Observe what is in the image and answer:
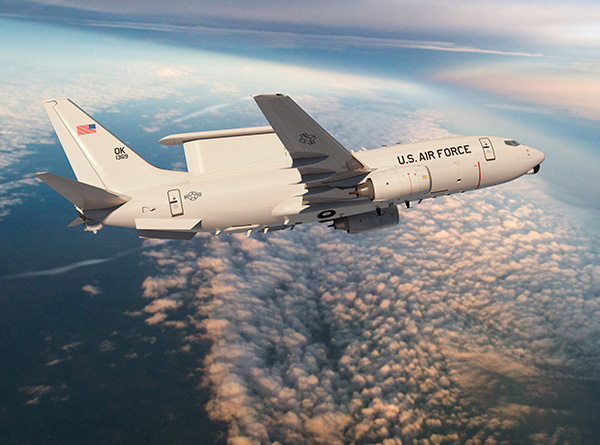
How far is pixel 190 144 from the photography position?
67.3 feet

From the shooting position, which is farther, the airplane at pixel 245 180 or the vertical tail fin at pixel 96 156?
the vertical tail fin at pixel 96 156

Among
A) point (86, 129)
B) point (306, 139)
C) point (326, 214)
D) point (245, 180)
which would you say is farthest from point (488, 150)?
point (86, 129)

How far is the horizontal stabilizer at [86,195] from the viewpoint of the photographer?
1545 centimetres

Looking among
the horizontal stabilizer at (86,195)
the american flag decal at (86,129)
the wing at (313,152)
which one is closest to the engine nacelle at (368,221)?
the wing at (313,152)

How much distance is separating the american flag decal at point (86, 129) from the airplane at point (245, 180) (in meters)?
0.06

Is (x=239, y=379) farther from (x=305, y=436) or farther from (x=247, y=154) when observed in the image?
(x=247, y=154)

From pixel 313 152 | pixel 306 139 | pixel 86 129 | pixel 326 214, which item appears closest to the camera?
pixel 306 139

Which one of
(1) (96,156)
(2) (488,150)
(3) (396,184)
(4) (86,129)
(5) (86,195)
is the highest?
(4) (86,129)

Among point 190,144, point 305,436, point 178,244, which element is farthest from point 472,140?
point 178,244

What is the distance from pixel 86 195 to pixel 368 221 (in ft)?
58.1

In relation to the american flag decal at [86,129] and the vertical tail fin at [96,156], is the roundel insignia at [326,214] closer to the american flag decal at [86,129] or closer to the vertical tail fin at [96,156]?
the vertical tail fin at [96,156]

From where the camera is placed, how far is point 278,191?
19.2m

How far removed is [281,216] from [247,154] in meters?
5.00

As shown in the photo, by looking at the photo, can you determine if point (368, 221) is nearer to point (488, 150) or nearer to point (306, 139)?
point (306, 139)
